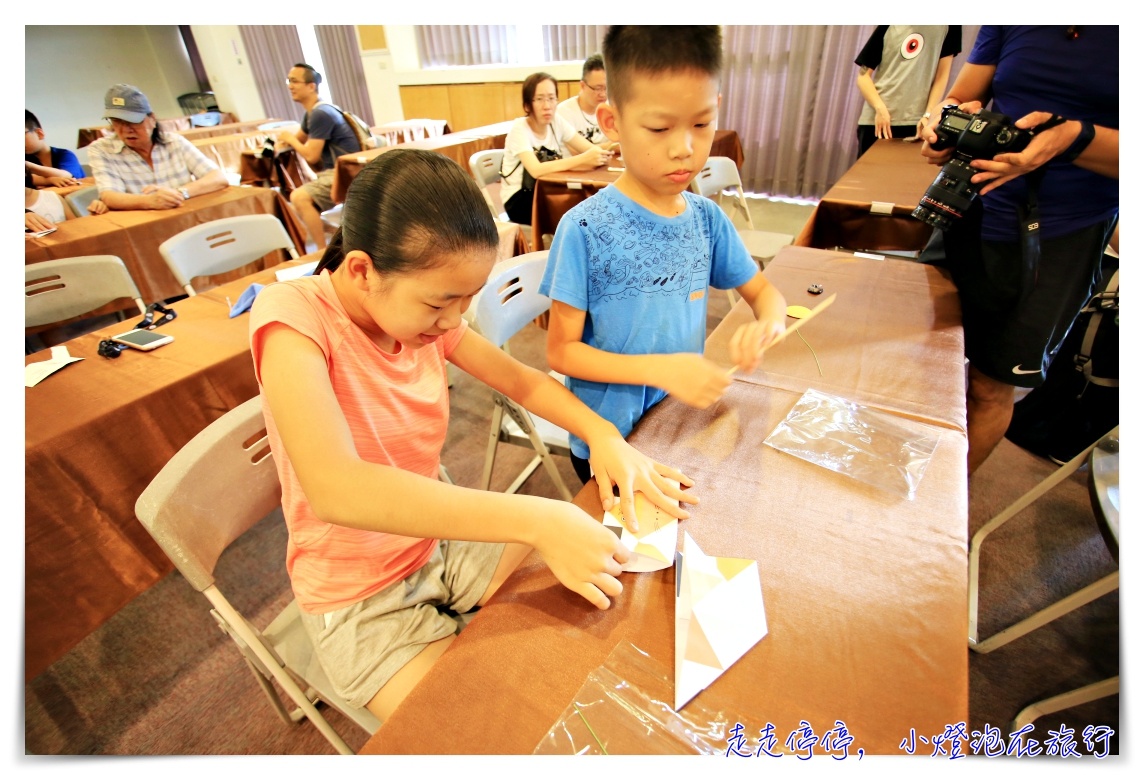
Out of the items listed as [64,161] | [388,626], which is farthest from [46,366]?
[64,161]

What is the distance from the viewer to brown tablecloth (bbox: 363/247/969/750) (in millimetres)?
453

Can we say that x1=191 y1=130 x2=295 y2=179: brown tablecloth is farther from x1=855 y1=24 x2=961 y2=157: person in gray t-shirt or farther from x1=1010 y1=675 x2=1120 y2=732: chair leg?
x1=1010 y1=675 x2=1120 y2=732: chair leg

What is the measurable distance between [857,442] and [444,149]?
4.08 m

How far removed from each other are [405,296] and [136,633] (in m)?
1.45

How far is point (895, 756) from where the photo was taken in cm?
43

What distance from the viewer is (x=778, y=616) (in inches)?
20.7

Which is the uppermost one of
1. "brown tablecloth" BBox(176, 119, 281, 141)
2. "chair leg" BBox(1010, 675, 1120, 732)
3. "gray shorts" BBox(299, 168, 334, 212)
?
"brown tablecloth" BBox(176, 119, 281, 141)

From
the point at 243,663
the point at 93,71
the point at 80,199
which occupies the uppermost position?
the point at 93,71

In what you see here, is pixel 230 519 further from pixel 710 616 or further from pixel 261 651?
pixel 710 616

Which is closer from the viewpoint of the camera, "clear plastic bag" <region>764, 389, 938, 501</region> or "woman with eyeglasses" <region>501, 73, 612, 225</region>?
"clear plastic bag" <region>764, 389, 938, 501</region>

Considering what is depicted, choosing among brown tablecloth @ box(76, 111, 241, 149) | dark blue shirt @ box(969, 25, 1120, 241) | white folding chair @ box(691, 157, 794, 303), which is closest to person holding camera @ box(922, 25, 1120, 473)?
dark blue shirt @ box(969, 25, 1120, 241)

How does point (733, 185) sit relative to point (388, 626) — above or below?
above

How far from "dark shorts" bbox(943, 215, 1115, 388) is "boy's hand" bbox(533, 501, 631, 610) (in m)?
1.14
